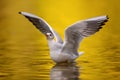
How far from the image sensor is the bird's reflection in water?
32.3 ft

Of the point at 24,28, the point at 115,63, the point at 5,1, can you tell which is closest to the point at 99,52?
the point at 115,63

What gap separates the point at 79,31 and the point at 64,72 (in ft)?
3.39

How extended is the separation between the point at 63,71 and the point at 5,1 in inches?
653

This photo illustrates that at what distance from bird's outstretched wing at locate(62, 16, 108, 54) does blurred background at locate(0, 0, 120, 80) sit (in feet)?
1.00

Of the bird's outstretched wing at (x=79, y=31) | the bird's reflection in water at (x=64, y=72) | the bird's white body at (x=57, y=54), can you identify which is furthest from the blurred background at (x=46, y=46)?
the bird's outstretched wing at (x=79, y=31)

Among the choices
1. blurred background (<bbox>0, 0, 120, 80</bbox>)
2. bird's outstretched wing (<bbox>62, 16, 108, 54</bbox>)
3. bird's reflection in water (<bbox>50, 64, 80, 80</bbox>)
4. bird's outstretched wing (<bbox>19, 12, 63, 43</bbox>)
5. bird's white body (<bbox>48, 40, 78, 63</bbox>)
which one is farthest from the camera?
bird's outstretched wing (<bbox>19, 12, 63, 43</bbox>)

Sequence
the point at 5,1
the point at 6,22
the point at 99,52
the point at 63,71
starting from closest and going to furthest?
the point at 63,71 → the point at 99,52 → the point at 6,22 → the point at 5,1

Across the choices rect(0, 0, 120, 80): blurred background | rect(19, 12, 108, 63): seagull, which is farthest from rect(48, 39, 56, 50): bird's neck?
rect(0, 0, 120, 80): blurred background

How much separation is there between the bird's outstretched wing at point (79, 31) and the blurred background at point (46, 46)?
0.30 metres

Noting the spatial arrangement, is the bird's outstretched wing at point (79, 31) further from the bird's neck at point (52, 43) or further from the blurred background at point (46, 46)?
the blurred background at point (46, 46)

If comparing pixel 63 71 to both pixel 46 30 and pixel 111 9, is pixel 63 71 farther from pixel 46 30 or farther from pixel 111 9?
pixel 111 9

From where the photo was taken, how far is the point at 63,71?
10.5 m

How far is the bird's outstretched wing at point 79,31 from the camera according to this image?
11.1 m

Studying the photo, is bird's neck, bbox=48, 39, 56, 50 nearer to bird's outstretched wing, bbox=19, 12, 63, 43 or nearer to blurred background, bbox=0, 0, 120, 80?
bird's outstretched wing, bbox=19, 12, 63, 43
